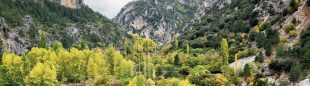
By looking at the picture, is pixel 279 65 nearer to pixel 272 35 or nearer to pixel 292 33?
pixel 292 33

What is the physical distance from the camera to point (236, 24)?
19125 cm

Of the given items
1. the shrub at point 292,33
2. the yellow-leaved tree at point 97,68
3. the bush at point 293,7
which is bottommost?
the yellow-leaved tree at point 97,68

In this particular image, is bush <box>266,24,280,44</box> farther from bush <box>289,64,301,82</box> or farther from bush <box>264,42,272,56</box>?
bush <box>289,64,301,82</box>

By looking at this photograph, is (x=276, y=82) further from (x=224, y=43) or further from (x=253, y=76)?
(x=224, y=43)

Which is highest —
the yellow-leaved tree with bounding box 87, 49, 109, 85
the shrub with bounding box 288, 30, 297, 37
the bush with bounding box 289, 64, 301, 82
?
the shrub with bounding box 288, 30, 297, 37

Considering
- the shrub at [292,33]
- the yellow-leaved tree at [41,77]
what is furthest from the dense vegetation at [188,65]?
the shrub at [292,33]

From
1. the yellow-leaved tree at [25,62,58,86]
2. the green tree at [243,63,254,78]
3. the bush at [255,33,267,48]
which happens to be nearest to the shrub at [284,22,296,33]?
the bush at [255,33,267,48]

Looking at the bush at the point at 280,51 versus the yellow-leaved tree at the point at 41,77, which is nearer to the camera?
the yellow-leaved tree at the point at 41,77

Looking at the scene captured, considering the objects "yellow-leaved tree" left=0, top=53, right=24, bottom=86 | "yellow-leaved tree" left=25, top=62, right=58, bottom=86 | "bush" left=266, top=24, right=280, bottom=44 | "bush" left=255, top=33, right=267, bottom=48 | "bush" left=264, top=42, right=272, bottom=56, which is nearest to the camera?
"yellow-leaved tree" left=25, top=62, right=58, bottom=86

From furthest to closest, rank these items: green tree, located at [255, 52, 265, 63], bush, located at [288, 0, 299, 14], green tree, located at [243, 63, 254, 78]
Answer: bush, located at [288, 0, 299, 14]
green tree, located at [255, 52, 265, 63]
green tree, located at [243, 63, 254, 78]

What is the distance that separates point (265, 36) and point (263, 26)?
1231 cm

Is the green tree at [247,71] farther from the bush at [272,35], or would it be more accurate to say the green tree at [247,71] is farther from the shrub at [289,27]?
the shrub at [289,27]

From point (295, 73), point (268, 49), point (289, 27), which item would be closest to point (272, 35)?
point (289, 27)

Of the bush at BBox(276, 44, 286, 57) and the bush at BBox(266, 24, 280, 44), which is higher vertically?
the bush at BBox(266, 24, 280, 44)
